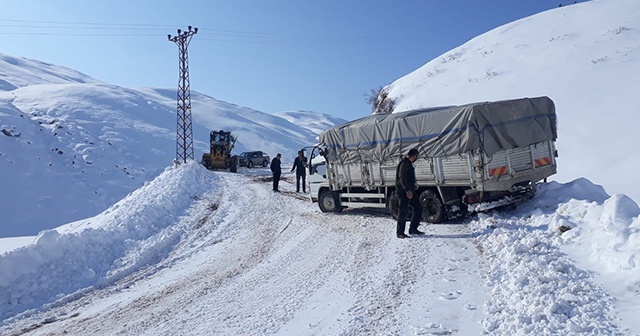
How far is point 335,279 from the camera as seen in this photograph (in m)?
6.78

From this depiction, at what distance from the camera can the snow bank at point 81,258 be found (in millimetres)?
7164

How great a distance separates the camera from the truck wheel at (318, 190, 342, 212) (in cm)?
1337

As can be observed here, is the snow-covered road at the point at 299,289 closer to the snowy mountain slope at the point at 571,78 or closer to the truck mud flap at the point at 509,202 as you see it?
the truck mud flap at the point at 509,202

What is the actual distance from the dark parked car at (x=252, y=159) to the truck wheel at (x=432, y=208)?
3267 cm

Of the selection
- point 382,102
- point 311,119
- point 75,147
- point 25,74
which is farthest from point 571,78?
point 311,119

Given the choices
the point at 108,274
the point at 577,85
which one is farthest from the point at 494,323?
A: the point at 577,85

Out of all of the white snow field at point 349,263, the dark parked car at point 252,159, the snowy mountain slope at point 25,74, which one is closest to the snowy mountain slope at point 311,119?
the snowy mountain slope at point 25,74

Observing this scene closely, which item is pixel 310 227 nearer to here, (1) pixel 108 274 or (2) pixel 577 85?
(1) pixel 108 274

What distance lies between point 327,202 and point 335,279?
269 inches

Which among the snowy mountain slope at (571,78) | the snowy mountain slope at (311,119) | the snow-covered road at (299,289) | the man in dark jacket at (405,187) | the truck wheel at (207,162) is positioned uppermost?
the snowy mountain slope at (311,119)

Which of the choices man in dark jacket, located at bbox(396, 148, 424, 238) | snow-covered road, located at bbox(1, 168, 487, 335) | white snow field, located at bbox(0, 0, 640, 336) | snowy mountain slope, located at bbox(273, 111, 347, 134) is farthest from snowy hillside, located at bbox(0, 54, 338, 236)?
snowy mountain slope, located at bbox(273, 111, 347, 134)

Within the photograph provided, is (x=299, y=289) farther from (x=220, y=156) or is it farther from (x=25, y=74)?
(x=25, y=74)

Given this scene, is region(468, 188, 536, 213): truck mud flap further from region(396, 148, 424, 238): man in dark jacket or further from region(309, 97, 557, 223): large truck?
region(396, 148, 424, 238): man in dark jacket

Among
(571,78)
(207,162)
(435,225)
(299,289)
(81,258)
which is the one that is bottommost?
(299,289)
